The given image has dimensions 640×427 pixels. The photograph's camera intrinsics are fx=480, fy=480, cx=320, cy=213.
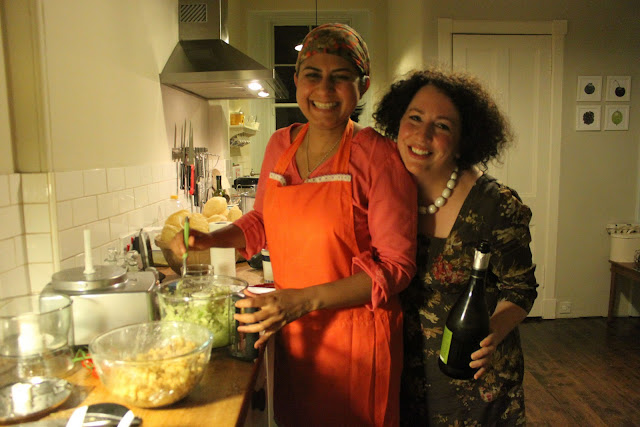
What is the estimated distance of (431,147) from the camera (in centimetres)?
126

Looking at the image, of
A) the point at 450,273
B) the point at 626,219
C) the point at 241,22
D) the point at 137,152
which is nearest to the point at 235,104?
the point at 241,22

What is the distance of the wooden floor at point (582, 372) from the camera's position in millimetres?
2557

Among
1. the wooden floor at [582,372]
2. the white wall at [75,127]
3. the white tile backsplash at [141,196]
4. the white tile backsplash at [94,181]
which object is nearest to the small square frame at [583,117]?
the wooden floor at [582,372]

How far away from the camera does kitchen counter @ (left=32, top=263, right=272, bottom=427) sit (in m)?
0.93

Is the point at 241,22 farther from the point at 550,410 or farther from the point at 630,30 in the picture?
the point at 550,410

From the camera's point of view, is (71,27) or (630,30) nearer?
(71,27)

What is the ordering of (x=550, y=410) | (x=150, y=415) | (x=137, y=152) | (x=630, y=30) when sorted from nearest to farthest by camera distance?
1. (x=150, y=415)
2. (x=137, y=152)
3. (x=550, y=410)
4. (x=630, y=30)

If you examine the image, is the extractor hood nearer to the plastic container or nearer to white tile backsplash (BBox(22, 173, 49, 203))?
white tile backsplash (BBox(22, 173, 49, 203))

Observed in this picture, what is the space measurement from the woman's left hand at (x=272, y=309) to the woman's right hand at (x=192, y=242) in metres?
0.40

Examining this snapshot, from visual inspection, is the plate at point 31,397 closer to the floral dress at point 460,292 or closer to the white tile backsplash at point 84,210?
the white tile backsplash at point 84,210

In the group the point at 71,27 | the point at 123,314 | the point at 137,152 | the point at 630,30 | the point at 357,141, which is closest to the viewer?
the point at 123,314

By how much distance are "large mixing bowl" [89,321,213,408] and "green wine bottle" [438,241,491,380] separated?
0.63 m

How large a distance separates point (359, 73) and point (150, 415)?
39.6 inches

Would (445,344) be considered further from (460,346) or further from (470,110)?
(470,110)
